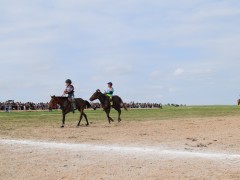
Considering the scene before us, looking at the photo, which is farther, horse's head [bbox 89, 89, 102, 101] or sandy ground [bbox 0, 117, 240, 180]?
horse's head [bbox 89, 89, 102, 101]

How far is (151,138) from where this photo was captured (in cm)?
1708

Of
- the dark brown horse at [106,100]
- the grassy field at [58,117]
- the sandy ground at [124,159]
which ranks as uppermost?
the dark brown horse at [106,100]

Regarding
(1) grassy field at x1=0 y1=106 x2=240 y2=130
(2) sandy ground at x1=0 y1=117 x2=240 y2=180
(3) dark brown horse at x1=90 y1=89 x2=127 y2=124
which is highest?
(3) dark brown horse at x1=90 y1=89 x2=127 y2=124

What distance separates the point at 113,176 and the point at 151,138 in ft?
25.4

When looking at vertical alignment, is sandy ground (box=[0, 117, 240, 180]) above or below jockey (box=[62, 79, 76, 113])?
below

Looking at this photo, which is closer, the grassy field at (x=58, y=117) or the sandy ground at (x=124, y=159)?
the sandy ground at (x=124, y=159)

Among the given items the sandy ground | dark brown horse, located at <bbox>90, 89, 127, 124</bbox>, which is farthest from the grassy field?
the sandy ground

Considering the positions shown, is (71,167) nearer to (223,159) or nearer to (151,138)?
(223,159)

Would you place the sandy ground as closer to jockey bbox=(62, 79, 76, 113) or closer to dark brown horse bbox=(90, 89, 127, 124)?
jockey bbox=(62, 79, 76, 113)

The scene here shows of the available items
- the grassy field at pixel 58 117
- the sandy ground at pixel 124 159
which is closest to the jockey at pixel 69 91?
the grassy field at pixel 58 117

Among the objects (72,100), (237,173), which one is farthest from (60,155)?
(72,100)

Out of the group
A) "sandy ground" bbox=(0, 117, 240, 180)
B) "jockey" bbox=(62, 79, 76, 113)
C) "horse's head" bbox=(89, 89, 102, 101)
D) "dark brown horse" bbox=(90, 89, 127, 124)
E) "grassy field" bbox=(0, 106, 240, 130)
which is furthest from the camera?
"grassy field" bbox=(0, 106, 240, 130)

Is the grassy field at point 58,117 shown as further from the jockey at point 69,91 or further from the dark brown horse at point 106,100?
the jockey at point 69,91

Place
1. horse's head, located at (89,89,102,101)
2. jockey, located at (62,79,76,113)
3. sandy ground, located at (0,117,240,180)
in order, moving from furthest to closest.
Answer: horse's head, located at (89,89,102,101)
jockey, located at (62,79,76,113)
sandy ground, located at (0,117,240,180)
